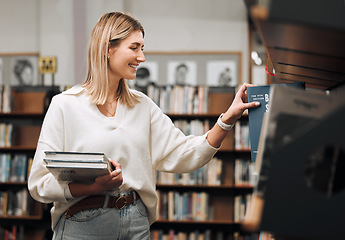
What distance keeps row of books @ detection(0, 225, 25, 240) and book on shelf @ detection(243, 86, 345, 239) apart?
4424 millimetres

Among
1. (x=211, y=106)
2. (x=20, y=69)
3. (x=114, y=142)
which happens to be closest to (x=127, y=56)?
(x=114, y=142)

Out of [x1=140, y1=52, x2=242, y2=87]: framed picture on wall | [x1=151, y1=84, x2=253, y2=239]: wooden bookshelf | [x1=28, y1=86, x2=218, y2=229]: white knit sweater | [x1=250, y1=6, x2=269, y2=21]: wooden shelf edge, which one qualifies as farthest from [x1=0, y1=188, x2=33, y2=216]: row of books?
[x1=250, y1=6, x2=269, y2=21]: wooden shelf edge

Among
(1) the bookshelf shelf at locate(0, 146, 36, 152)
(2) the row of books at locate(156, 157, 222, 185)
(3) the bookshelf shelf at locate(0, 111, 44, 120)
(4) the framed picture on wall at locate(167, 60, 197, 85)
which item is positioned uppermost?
(4) the framed picture on wall at locate(167, 60, 197, 85)

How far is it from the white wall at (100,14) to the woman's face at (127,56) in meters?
3.87

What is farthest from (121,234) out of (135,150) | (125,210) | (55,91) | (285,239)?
(55,91)

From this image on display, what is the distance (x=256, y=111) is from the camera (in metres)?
1.22

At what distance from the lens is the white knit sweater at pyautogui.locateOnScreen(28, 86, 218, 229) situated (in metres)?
1.41

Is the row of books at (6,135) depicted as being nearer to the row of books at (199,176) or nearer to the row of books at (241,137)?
the row of books at (199,176)

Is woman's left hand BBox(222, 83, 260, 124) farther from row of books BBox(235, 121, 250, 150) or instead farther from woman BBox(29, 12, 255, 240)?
row of books BBox(235, 121, 250, 150)

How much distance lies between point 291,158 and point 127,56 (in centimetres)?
98

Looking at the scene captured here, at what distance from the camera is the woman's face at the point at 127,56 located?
151cm

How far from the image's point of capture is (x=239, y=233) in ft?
14.1

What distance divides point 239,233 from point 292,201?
3.84m

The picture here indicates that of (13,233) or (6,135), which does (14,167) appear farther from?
(13,233)
